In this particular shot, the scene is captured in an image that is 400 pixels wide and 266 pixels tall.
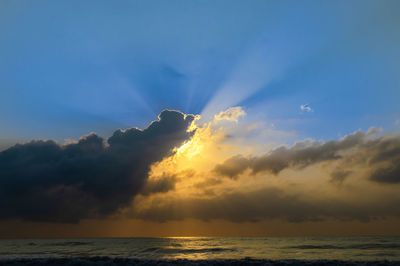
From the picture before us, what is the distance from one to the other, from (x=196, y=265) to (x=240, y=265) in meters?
5.60

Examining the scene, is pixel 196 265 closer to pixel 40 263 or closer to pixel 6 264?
pixel 40 263

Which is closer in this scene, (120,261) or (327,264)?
(327,264)

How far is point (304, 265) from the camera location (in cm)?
3469

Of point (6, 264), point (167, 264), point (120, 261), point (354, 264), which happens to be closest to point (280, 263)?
point (354, 264)

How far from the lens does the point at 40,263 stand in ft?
121

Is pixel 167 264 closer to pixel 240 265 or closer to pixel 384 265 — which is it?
pixel 240 265

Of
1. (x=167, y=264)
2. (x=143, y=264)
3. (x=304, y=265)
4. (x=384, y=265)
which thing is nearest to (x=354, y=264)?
(x=384, y=265)

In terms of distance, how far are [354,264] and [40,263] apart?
135 feet

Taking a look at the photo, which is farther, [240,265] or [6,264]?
[6,264]

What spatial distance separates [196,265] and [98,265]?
12.7 m

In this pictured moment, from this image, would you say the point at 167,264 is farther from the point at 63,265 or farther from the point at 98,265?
the point at 63,265

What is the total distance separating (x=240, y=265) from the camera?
1367 inches

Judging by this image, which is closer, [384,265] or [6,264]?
[384,265]

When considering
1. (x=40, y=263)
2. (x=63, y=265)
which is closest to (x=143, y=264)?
(x=63, y=265)
